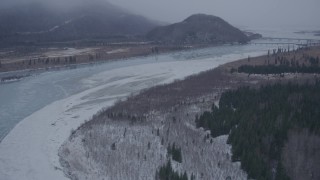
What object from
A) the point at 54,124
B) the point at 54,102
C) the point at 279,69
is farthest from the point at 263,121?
the point at 279,69

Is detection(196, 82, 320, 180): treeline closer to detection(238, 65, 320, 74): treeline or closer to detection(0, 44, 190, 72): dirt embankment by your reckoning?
detection(238, 65, 320, 74): treeline

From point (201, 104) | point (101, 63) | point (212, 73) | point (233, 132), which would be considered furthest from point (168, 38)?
point (233, 132)

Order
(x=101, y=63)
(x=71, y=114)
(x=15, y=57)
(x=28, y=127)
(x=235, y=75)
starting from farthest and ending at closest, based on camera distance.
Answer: (x=15, y=57), (x=101, y=63), (x=235, y=75), (x=71, y=114), (x=28, y=127)

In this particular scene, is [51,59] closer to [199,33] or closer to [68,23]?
[199,33]

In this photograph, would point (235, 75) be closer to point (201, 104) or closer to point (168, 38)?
point (201, 104)

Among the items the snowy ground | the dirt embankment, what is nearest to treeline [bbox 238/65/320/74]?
the snowy ground

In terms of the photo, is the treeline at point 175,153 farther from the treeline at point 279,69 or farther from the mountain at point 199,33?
the mountain at point 199,33
